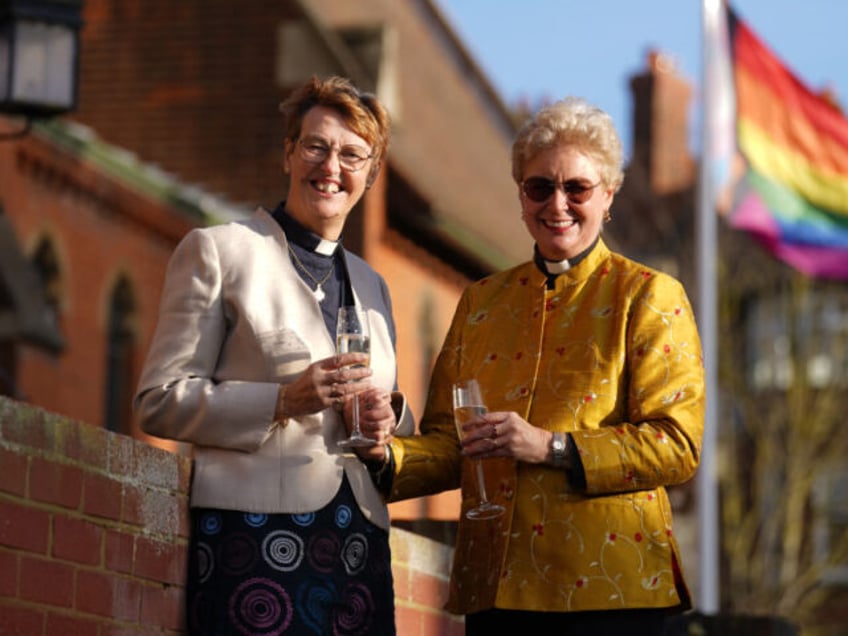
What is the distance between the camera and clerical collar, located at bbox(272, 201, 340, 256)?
16.5 feet

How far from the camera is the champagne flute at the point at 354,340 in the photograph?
4719mm

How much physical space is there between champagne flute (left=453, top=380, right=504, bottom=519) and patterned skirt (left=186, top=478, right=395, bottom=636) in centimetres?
31

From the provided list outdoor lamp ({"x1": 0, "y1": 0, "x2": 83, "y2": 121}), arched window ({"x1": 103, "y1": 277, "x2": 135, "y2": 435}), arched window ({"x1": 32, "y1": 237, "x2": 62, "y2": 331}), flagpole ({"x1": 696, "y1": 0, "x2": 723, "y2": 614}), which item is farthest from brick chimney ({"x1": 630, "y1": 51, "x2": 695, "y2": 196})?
outdoor lamp ({"x1": 0, "y1": 0, "x2": 83, "y2": 121})

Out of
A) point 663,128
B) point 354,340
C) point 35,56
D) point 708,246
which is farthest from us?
point 663,128

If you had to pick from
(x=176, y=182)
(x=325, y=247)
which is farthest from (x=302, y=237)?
(x=176, y=182)

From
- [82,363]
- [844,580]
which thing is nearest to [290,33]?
[82,363]

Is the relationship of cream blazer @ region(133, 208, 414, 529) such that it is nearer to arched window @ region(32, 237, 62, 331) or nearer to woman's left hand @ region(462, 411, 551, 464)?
woman's left hand @ region(462, 411, 551, 464)

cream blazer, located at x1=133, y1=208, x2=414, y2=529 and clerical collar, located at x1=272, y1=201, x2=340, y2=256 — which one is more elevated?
clerical collar, located at x1=272, y1=201, x2=340, y2=256

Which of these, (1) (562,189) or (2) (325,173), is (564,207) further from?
(2) (325,173)

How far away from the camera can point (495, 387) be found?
4.96 metres

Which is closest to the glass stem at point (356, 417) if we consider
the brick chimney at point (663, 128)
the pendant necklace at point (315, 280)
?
the pendant necklace at point (315, 280)

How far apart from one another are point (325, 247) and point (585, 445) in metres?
0.88

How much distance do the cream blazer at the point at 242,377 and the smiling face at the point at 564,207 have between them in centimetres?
60

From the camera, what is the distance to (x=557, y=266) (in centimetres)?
505
